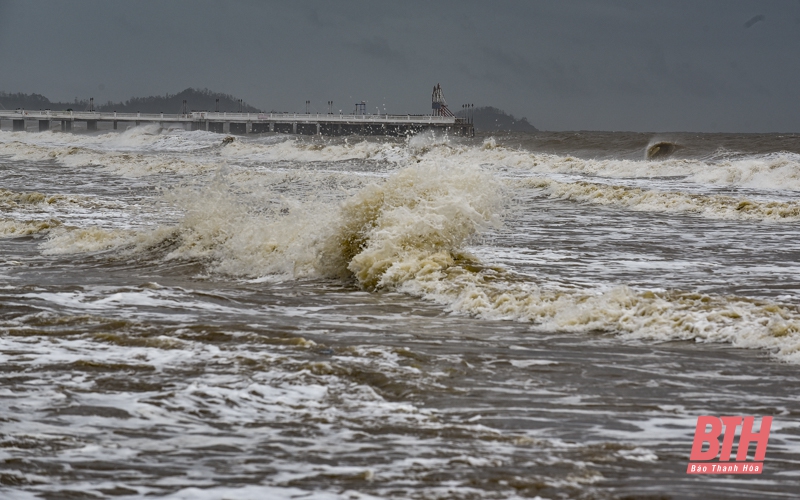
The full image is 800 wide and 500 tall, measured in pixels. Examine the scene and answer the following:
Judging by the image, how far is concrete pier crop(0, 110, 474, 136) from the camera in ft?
286

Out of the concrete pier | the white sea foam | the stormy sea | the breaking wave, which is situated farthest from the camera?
the concrete pier

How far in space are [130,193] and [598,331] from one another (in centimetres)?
1836

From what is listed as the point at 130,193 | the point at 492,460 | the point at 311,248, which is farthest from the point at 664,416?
the point at 130,193

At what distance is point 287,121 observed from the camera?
300ft

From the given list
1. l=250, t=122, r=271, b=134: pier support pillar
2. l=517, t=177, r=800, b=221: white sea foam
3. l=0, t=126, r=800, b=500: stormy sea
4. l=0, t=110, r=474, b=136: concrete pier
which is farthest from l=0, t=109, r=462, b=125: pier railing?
l=0, t=126, r=800, b=500: stormy sea

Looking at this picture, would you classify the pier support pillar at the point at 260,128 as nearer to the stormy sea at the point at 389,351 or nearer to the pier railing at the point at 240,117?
the pier railing at the point at 240,117

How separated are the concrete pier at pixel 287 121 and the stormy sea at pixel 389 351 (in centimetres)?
7293
